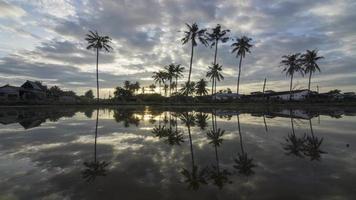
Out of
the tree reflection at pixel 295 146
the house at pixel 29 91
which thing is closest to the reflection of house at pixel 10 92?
the house at pixel 29 91

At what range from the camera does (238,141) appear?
15.1 meters

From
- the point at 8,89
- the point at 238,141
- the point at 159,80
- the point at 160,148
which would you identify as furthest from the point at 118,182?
the point at 159,80

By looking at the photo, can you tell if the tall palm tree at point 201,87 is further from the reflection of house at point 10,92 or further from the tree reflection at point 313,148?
the tree reflection at point 313,148

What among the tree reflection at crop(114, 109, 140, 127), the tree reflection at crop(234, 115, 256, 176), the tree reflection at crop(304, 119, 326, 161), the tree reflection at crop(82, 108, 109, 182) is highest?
the tree reflection at crop(114, 109, 140, 127)

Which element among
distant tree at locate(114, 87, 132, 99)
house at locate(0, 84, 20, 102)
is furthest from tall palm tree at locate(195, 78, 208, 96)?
house at locate(0, 84, 20, 102)

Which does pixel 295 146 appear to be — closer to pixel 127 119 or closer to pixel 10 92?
pixel 127 119

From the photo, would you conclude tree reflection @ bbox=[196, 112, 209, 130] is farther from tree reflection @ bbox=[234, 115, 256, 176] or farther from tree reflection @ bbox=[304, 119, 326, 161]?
tree reflection @ bbox=[234, 115, 256, 176]

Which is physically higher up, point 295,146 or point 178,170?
point 295,146

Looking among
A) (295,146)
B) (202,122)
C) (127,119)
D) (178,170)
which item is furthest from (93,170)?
(127,119)

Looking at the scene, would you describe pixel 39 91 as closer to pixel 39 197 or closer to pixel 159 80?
pixel 159 80

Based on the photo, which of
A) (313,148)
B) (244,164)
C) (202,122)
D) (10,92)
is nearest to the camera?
(244,164)

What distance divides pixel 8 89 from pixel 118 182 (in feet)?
278

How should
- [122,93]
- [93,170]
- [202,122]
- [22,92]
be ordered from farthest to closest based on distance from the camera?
1. [122,93]
2. [22,92]
3. [202,122]
4. [93,170]

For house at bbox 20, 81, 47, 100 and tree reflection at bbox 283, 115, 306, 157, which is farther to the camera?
house at bbox 20, 81, 47, 100
